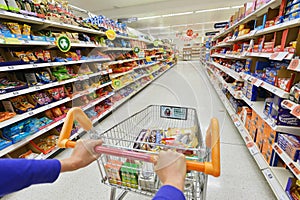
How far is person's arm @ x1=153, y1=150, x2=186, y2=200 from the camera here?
0.42 m

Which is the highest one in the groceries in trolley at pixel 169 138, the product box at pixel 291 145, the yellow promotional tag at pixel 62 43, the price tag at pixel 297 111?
the yellow promotional tag at pixel 62 43

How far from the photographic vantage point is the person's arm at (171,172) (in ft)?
1.38

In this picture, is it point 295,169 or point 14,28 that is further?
point 14,28

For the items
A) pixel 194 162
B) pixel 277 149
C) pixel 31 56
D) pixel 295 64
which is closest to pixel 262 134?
pixel 277 149

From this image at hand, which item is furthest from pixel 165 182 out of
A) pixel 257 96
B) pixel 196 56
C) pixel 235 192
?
pixel 196 56

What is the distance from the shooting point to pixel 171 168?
0.48 meters

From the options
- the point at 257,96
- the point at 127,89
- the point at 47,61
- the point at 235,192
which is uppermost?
the point at 47,61

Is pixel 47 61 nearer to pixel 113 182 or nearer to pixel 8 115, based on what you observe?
pixel 8 115

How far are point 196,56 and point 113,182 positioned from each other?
725 inches

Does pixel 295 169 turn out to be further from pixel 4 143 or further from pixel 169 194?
pixel 4 143

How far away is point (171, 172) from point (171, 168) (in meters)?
0.01

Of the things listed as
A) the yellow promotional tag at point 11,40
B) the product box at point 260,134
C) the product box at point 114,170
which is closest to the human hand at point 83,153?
the product box at point 114,170

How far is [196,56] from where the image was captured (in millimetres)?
17656

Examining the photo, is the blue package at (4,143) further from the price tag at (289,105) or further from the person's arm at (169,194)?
the price tag at (289,105)
